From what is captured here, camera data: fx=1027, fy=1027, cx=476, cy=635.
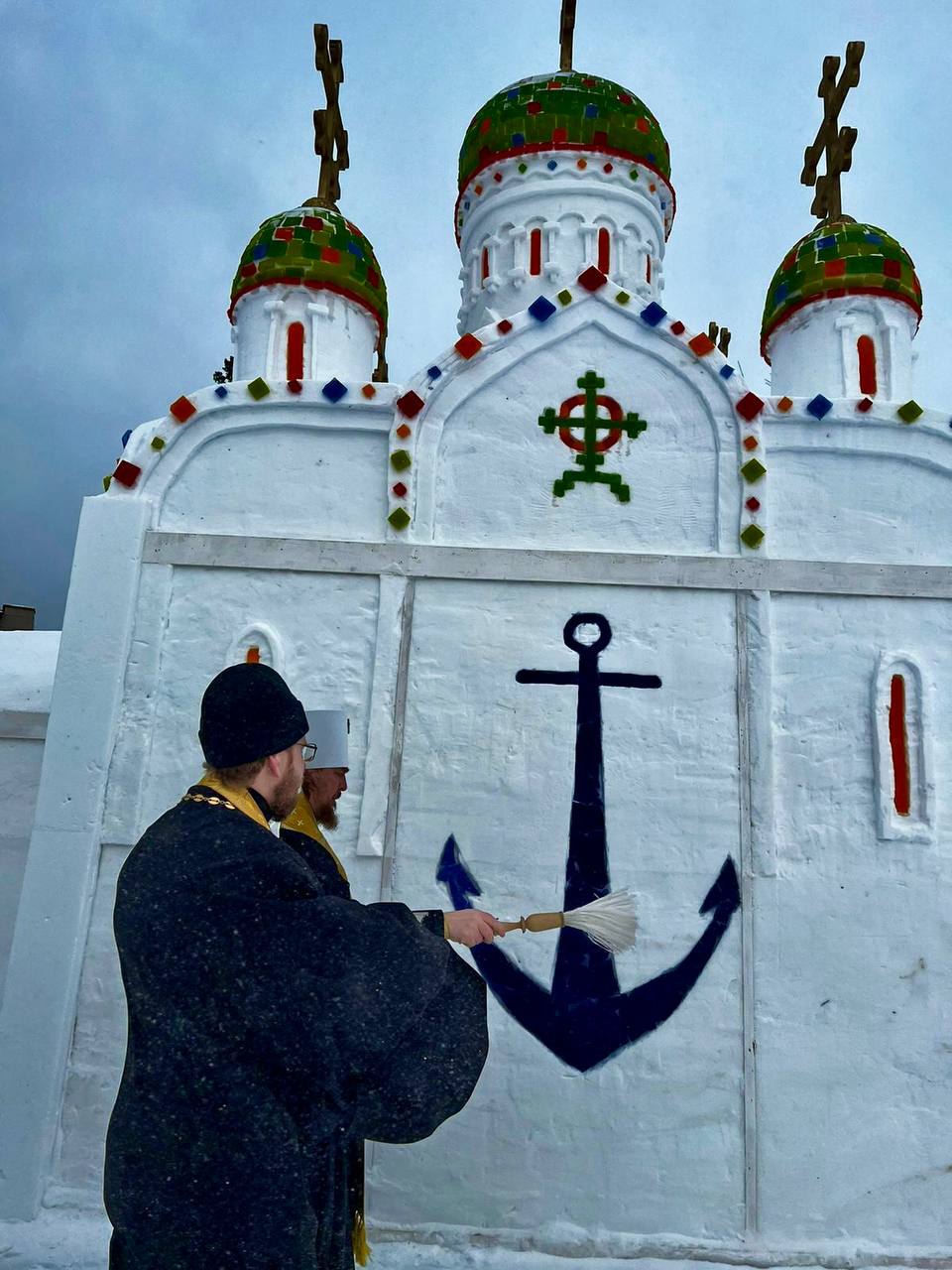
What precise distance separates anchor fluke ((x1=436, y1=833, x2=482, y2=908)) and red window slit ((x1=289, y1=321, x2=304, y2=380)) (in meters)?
3.18

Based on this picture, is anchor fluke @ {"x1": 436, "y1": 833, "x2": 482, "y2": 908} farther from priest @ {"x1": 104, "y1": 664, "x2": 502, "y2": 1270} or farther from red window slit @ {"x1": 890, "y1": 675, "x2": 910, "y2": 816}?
priest @ {"x1": 104, "y1": 664, "x2": 502, "y2": 1270}

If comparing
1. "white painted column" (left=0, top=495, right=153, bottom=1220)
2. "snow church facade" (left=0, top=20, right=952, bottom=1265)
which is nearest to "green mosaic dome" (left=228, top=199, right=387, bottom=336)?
"snow church facade" (left=0, top=20, right=952, bottom=1265)

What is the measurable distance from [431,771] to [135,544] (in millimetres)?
1745

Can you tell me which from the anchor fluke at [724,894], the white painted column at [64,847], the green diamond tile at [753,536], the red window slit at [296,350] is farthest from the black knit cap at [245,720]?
the red window slit at [296,350]

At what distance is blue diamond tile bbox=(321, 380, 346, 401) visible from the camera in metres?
4.92

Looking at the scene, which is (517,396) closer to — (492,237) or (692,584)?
(692,584)

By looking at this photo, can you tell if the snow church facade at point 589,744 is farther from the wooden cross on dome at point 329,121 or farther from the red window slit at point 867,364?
the wooden cross on dome at point 329,121

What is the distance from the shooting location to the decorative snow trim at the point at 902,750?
4.48m

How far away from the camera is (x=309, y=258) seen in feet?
20.3

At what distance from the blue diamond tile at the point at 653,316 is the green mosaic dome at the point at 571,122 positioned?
219 cm

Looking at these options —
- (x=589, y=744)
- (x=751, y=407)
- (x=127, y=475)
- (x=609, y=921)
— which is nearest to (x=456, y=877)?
(x=589, y=744)

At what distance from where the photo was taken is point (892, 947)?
4.39 m

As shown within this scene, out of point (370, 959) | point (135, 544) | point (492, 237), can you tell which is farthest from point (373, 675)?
point (492, 237)

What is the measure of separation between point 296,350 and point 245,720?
435 cm
